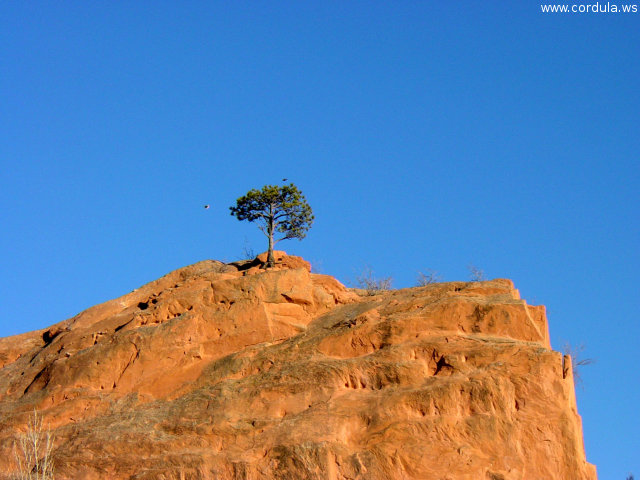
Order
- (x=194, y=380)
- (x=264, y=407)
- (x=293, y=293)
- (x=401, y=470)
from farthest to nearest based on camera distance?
1. (x=293, y=293)
2. (x=194, y=380)
3. (x=264, y=407)
4. (x=401, y=470)

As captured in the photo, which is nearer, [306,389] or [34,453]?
[34,453]

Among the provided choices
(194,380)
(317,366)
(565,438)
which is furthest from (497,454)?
(194,380)

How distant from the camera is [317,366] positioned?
24266 mm

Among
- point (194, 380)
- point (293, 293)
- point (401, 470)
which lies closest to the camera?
point (401, 470)

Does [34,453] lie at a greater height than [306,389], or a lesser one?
lesser

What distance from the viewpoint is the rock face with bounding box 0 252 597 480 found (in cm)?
2173

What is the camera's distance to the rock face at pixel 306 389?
2173 centimetres

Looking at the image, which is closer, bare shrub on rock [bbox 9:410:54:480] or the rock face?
the rock face

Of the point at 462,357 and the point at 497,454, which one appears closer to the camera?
the point at 497,454

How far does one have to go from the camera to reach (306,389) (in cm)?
2367

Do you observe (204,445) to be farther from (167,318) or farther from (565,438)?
(565,438)

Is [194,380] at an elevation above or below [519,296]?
below

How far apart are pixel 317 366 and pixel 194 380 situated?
373 cm

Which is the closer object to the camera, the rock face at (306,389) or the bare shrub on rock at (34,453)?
the rock face at (306,389)
